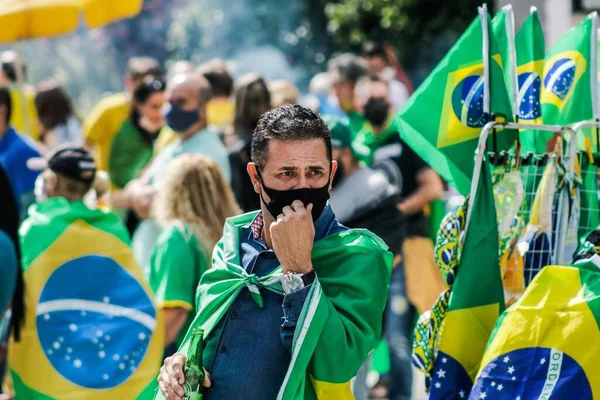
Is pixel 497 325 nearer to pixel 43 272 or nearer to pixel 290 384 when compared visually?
pixel 290 384

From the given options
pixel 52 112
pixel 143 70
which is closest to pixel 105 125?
pixel 143 70

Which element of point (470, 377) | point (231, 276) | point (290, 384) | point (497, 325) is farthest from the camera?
point (470, 377)

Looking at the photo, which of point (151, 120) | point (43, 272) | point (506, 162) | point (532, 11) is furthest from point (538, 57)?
point (151, 120)

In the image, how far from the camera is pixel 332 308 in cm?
349

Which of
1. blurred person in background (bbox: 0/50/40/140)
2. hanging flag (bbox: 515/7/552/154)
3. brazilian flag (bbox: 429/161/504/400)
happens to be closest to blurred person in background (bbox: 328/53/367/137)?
blurred person in background (bbox: 0/50/40/140)

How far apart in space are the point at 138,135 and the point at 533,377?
5744 millimetres

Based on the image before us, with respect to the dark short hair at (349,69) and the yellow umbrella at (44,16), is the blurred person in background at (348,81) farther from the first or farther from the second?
the yellow umbrella at (44,16)

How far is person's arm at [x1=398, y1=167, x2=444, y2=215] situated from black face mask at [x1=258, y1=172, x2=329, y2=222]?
478cm

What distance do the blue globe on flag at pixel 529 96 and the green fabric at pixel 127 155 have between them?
459 centimetres

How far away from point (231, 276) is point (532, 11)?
6.68 ft

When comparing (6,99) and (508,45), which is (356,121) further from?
(508,45)

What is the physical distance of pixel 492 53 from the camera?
15.7 ft

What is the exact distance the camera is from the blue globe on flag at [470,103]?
192 inches

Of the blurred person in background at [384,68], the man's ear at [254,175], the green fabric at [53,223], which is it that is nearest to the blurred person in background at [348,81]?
the blurred person in background at [384,68]
